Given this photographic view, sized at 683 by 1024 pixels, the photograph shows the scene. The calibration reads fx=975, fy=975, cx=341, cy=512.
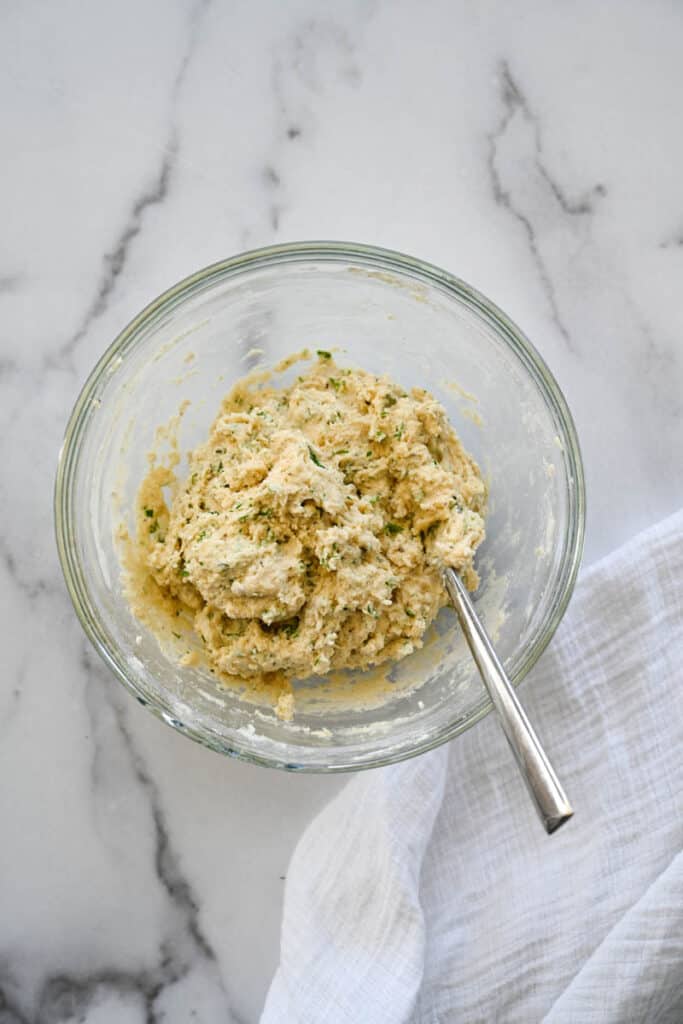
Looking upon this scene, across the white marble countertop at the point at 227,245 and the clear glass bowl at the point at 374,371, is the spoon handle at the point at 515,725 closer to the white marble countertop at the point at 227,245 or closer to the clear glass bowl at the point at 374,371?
the clear glass bowl at the point at 374,371

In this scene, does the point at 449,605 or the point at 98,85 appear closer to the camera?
the point at 449,605

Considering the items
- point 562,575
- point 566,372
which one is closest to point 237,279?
point 566,372

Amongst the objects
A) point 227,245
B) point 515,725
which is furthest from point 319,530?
point 227,245

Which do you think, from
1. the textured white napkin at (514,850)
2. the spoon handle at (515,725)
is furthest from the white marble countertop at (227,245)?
the spoon handle at (515,725)

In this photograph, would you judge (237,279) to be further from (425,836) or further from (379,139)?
(425,836)

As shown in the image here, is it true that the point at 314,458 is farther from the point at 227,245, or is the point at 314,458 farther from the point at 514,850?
the point at 514,850

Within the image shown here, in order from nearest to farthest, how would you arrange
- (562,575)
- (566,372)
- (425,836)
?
(562,575) → (425,836) → (566,372)
